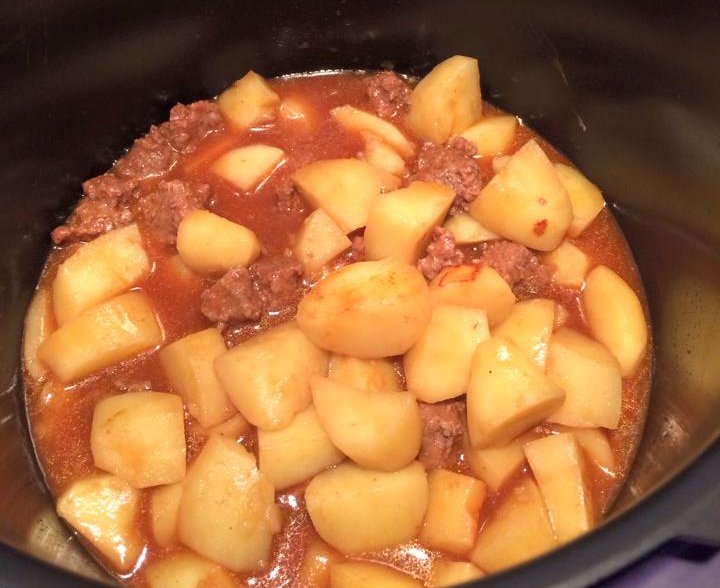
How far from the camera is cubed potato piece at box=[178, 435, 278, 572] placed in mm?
2330

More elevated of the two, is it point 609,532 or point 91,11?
point 91,11

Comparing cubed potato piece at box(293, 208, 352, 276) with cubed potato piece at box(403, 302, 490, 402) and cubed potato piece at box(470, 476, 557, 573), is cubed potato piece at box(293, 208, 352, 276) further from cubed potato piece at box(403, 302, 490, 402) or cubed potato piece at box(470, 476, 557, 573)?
cubed potato piece at box(470, 476, 557, 573)

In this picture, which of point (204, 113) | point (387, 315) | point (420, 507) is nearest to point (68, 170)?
point (204, 113)

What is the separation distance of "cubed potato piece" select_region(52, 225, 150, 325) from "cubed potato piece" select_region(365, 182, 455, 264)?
92 centimetres

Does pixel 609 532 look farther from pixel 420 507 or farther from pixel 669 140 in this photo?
pixel 669 140

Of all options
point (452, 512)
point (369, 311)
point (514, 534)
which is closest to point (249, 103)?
point (369, 311)

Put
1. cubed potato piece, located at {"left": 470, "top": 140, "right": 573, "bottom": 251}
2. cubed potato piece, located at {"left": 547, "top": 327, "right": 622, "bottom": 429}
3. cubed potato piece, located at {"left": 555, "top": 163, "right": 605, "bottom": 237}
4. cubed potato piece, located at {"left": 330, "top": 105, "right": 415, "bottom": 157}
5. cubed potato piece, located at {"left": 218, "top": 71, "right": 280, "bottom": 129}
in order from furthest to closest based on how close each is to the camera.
A: cubed potato piece, located at {"left": 218, "top": 71, "right": 280, "bottom": 129} < cubed potato piece, located at {"left": 330, "top": 105, "right": 415, "bottom": 157} < cubed potato piece, located at {"left": 555, "top": 163, "right": 605, "bottom": 237} < cubed potato piece, located at {"left": 470, "top": 140, "right": 573, "bottom": 251} < cubed potato piece, located at {"left": 547, "top": 327, "right": 622, "bottom": 429}

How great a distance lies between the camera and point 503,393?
93.2 inches

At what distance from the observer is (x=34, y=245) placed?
10.2 feet

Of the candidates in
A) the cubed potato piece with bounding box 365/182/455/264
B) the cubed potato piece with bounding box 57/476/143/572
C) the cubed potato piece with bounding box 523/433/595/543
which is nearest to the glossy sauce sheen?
the cubed potato piece with bounding box 57/476/143/572

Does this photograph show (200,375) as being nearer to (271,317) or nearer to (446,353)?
(271,317)

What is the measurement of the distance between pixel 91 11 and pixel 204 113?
644 mm

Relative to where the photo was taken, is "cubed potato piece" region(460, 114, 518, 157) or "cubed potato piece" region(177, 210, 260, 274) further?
"cubed potato piece" region(460, 114, 518, 157)

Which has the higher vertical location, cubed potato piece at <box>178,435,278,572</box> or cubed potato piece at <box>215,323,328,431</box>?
cubed potato piece at <box>215,323,328,431</box>
